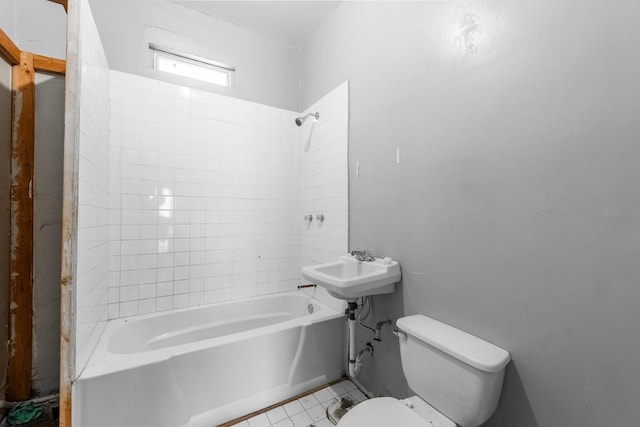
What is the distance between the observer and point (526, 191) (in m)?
0.97

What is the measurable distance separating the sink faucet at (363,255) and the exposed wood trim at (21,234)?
205 cm

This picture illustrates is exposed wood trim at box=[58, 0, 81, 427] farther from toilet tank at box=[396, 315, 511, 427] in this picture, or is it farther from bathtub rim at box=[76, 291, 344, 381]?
toilet tank at box=[396, 315, 511, 427]

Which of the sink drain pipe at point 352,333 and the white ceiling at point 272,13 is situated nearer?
the sink drain pipe at point 352,333

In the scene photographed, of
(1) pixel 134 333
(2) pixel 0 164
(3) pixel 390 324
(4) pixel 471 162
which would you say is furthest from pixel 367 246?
(2) pixel 0 164

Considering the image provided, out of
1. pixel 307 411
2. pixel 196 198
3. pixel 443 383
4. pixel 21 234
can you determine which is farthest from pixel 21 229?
pixel 443 383

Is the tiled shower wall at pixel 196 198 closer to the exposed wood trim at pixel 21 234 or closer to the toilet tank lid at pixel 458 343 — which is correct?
the exposed wood trim at pixel 21 234

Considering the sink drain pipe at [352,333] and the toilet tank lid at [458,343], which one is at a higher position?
the toilet tank lid at [458,343]

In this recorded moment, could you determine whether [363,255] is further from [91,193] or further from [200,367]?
[91,193]

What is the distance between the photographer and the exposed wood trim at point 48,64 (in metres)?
1.62

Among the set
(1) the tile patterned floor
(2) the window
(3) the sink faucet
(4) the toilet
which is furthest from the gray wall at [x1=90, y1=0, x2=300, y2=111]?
(1) the tile patterned floor

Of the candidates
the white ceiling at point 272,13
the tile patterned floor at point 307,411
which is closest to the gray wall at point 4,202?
the white ceiling at point 272,13

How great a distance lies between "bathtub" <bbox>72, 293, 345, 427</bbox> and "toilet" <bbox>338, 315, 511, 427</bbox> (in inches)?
29.9

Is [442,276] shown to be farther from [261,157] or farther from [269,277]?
[261,157]

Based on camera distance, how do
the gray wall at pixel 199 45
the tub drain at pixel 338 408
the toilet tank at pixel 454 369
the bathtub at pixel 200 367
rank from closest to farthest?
1. the toilet tank at pixel 454 369
2. the bathtub at pixel 200 367
3. the tub drain at pixel 338 408
4. the gray wall at pixel 199 45
